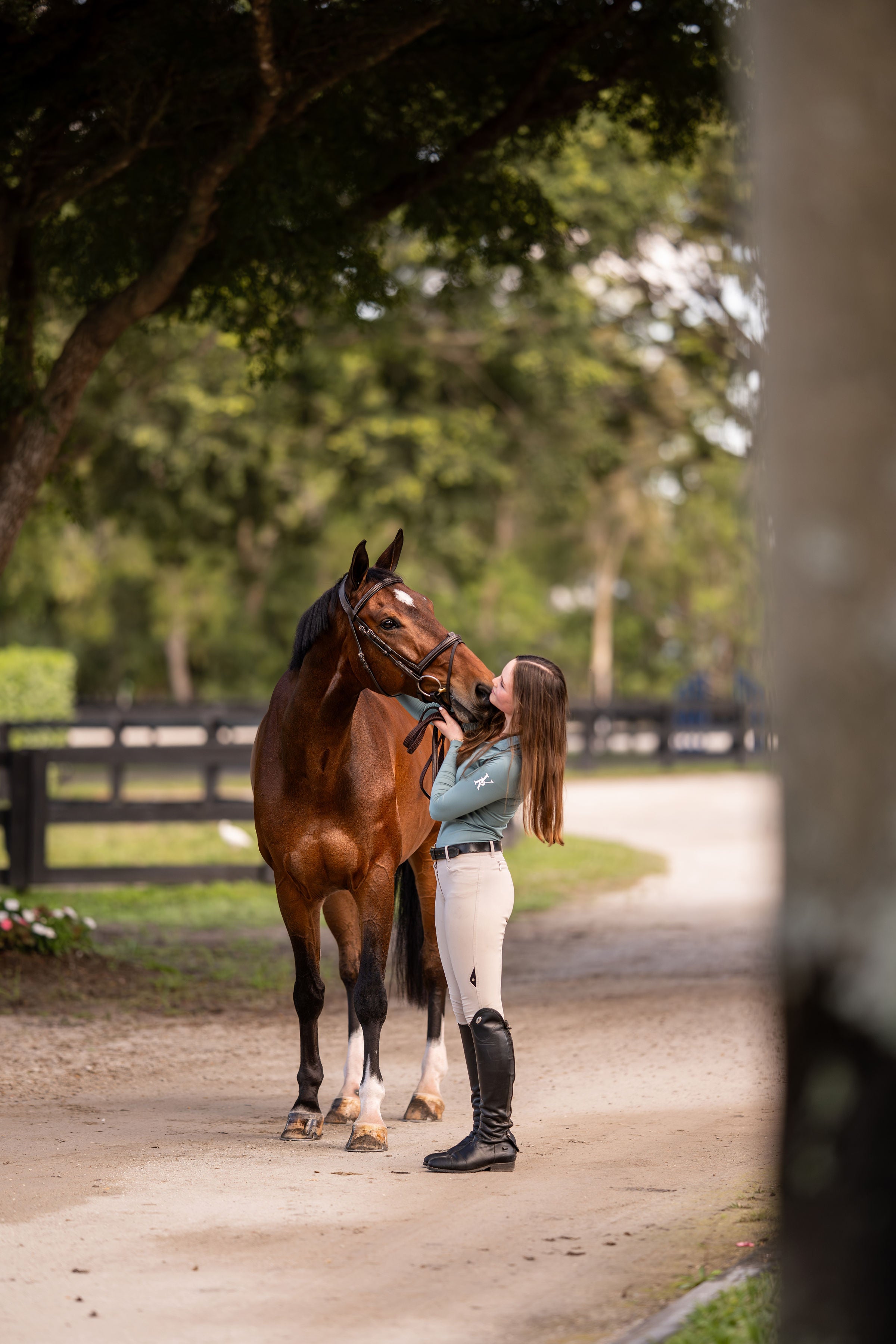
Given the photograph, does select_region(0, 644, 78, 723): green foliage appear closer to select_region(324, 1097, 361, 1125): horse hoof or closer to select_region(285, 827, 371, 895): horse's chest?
select_region(324, 1097, 361, 1125): horse hoof

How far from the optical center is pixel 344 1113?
6.24 metres

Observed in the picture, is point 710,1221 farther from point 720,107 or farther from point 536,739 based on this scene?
point 720,107

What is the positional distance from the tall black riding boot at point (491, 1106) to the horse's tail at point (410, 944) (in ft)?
5.36

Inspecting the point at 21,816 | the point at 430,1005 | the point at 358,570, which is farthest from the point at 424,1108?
the point at 21,816

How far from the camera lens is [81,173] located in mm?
8875

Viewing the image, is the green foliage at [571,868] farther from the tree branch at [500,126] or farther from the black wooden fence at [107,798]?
the tree branch at [500,126]

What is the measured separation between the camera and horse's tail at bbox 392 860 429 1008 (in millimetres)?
7023

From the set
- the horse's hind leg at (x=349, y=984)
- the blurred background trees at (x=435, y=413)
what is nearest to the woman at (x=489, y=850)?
the horse's hind leg at (x=349, y=984)

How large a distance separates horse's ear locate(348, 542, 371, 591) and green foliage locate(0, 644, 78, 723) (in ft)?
58.9

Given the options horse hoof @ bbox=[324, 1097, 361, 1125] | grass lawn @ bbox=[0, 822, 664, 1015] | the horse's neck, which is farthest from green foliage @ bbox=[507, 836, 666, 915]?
the horse's neck

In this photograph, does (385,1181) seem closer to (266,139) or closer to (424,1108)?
(424,1108)

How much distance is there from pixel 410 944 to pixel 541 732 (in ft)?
7.25

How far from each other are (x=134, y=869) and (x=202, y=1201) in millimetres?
8449

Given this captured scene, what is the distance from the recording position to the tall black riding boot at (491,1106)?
17.3 feet
